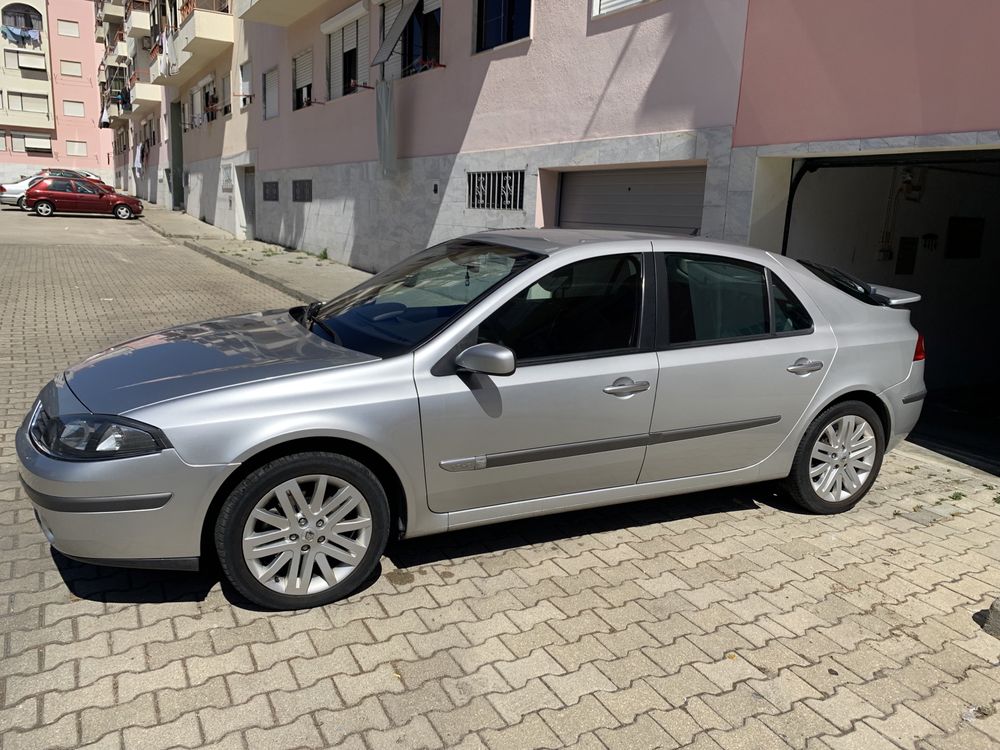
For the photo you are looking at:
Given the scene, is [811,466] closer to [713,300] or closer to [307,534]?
[713,300]

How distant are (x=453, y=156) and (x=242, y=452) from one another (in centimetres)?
1022

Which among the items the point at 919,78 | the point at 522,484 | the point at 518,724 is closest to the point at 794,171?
the point at 919,78

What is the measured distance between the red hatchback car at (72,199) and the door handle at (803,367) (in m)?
30.4

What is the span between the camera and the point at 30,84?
53.8 metres

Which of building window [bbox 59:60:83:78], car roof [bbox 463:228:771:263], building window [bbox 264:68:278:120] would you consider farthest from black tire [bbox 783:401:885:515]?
building window [bbox 59:60:83:78]

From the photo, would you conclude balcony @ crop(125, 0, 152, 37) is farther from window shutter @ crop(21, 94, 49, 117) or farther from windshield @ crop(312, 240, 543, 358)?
windshield @ crop(312, 240, 543, 358)

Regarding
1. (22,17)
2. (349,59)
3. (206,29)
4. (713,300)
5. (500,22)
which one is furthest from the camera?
(22,17)

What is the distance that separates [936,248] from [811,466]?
6509 mm

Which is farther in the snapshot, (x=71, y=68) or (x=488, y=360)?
(x=71, y=68)

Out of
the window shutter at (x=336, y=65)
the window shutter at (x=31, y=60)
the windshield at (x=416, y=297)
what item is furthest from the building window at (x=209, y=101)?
the window shutter at (x=31, y=60)

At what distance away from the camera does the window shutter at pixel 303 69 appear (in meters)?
17.8

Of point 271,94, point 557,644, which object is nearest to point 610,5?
point 557,644

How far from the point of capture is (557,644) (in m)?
3.10

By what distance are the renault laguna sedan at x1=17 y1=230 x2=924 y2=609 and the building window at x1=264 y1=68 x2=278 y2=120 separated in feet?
57.7
